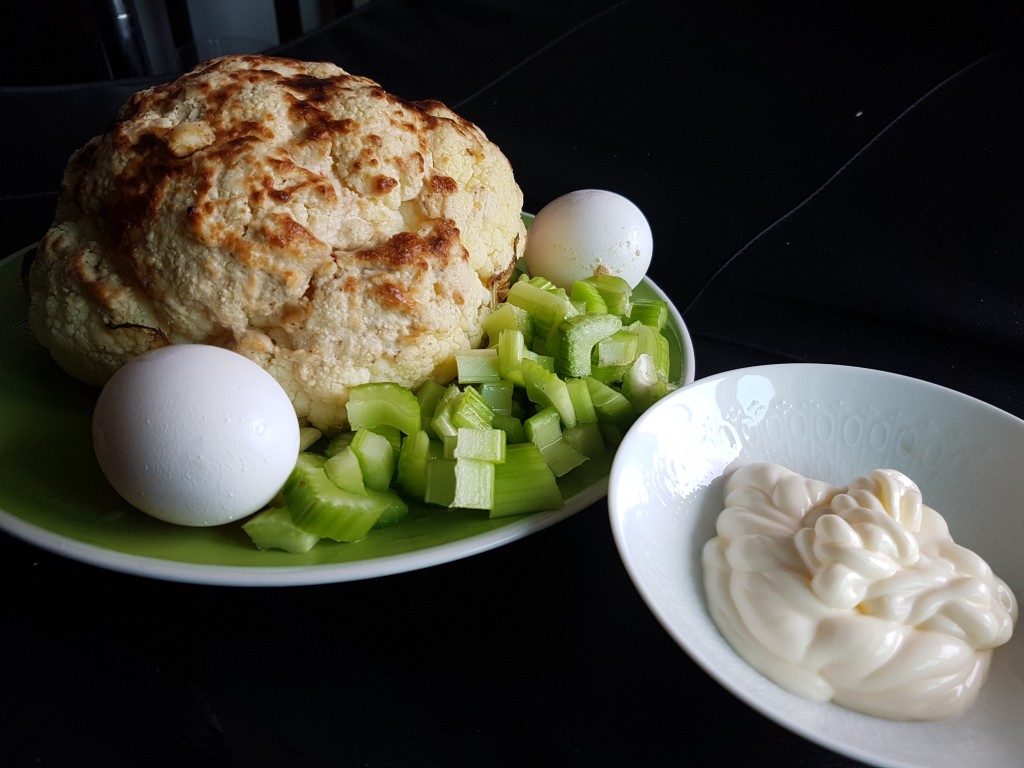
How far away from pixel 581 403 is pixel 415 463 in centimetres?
21

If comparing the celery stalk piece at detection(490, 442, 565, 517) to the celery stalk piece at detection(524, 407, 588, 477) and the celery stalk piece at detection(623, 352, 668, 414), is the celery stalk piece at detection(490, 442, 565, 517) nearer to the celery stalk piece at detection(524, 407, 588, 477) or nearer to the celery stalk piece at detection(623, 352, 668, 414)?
the celery stalk piece at detection(524, 407, 588, 477)

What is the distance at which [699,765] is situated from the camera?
73cm

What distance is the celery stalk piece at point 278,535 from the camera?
79 cm

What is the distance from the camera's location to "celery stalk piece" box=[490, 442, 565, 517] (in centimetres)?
85

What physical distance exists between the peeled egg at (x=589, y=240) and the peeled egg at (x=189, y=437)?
0.55 metres

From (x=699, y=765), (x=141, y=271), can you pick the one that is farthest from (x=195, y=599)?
(x=699, y=765)

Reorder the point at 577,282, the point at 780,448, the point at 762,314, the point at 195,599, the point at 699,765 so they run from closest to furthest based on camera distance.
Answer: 1. the point at 699,765
2. the point at 195,599
3. the point at 780,448
4. the point at 577,282
5. the point at 762,314

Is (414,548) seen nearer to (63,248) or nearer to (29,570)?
(29,570)

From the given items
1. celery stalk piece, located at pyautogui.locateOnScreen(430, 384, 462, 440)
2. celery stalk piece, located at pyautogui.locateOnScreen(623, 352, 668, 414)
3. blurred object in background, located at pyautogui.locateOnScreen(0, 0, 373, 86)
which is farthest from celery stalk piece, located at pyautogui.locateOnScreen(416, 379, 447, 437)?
blurred object in background, located at pyautogui.locateOnScreen(0, 0, 373, 86)

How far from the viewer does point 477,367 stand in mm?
981

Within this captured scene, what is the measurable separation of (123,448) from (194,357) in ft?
0.34

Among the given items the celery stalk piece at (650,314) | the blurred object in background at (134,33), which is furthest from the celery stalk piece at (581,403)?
the blurred object in background at (134,33)

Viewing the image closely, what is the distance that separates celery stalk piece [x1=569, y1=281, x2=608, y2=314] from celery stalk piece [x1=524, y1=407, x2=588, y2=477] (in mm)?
225

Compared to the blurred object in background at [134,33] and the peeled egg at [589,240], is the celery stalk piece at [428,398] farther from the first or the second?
the blurred object in background at [134,33]
